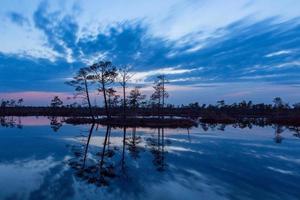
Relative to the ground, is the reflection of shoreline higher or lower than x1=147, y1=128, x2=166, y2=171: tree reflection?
higher

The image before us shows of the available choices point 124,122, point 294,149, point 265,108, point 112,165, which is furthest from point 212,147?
point 265,108

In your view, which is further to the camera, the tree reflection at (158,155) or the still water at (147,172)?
the tree reflection at (158,155)

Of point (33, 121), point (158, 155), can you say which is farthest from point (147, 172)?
point (33, 121)

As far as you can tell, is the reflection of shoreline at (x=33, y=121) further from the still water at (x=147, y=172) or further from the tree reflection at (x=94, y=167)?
the tree reflection at (x=94, y=167)

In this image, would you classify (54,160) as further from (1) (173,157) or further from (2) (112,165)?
(1) (173,157)

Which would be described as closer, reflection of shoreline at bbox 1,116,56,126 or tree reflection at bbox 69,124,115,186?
tree reflection at bbox 69,124,115,186

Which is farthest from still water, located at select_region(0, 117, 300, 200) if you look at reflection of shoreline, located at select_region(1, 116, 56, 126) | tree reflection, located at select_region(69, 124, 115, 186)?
reflection of shoreline, located at select_region(1, 116, 56, 126)

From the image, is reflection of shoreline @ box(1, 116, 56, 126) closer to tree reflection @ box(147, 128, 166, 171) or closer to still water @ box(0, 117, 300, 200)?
still water @ box(0, 117, 300, 200)

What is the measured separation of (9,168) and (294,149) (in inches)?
984

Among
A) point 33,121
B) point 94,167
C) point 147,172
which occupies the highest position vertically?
point 33,121

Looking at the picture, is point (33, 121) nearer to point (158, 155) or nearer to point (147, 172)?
point (158, 155)

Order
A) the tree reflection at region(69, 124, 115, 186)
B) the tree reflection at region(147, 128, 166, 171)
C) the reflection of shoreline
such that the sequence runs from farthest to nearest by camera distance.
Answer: the reflection of shoreline < the tree reflection at region(147, 128, 166, 171) < the tree reflection at region(69, 124, 115, 186)

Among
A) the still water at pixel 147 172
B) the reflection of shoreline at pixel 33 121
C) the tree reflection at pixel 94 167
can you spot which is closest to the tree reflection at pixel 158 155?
the still water at pixel 147 172

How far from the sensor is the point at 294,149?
30.6 m
